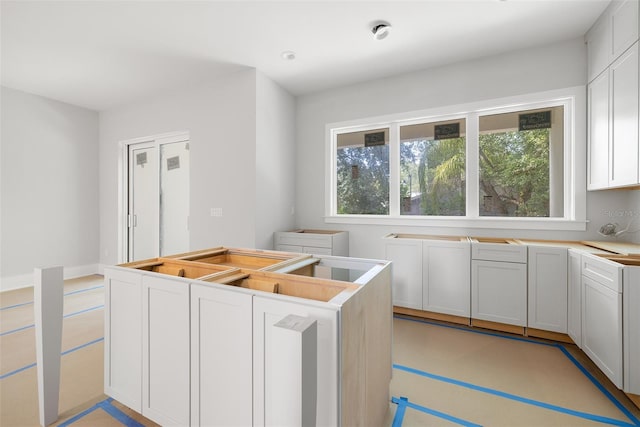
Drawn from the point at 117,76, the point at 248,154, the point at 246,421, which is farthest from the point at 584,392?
the point at 117,76

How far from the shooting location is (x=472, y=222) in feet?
11.1

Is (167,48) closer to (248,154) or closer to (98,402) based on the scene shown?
(248,154)

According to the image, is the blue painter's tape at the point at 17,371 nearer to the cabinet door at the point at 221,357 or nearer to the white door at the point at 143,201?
the cabinet door at the point at 221,357

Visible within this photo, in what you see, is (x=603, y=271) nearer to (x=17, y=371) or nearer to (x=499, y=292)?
(x=499, y=292)

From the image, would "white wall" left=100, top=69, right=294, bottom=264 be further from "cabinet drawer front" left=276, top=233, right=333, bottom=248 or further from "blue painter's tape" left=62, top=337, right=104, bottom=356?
"blue painter's tape" left=62, top=337, right=104, bottom=356

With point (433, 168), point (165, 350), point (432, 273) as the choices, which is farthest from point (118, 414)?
point (433, 168)

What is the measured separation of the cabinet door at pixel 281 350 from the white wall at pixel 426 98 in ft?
9.48

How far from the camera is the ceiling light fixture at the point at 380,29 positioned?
8.92 ft

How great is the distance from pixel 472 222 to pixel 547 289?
1.00 m

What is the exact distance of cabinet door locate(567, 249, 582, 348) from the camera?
2375mm

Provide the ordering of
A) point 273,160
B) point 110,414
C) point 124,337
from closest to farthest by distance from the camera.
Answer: point 124,337
point 110,414
point 273,160

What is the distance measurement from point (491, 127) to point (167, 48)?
→ 390 centimetres

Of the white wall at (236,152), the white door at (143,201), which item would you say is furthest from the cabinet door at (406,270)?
the white door at (143,201)

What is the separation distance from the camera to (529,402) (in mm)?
1846
